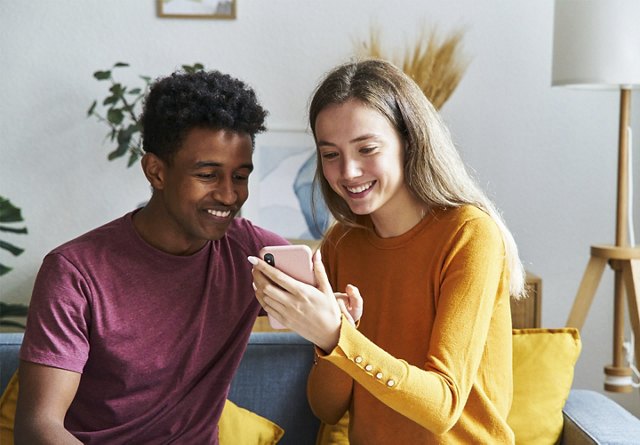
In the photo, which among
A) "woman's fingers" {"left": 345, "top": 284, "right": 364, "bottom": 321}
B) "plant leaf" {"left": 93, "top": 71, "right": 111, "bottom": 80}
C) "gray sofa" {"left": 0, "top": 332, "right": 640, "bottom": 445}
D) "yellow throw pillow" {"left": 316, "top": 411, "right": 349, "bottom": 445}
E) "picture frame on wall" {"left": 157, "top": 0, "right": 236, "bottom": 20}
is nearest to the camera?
"woman's fingers" {"left": 345, "top": 284, "right": 364, "bottom": 321}

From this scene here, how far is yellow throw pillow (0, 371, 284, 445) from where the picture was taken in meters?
1.99

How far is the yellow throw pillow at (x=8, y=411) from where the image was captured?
6.50ft

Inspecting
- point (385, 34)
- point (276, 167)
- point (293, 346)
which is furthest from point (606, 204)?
point (293, 346)

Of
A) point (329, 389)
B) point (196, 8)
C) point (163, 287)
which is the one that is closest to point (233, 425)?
point (329, 389)

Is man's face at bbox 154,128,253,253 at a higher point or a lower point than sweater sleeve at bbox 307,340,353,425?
higher

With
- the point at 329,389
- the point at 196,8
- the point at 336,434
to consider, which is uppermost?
the point at 196,8

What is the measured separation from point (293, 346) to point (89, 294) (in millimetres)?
739

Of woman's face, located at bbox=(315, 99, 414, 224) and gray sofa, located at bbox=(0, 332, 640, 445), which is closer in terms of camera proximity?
woman's face, located at bbox=(315, 99, 414, 224)

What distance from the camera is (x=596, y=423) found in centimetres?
208

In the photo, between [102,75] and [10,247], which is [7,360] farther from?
[102,75]

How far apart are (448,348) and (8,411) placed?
107cm

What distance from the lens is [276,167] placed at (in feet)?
11.1

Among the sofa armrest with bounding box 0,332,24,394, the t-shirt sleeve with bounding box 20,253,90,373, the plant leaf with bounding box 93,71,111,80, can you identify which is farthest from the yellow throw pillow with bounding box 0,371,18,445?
the plant leaf with bounding box 93,71,111,80

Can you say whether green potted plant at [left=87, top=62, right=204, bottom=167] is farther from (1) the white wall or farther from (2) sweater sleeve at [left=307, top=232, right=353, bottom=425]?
(2) sweater sleeve at [left=307, top=232, right=353, bottom=425]
